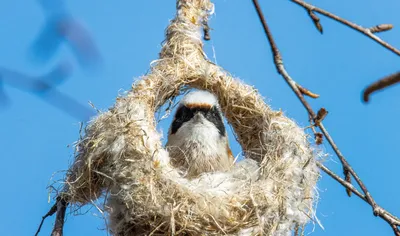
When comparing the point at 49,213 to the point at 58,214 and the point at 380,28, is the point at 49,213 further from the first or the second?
the point at 380,28

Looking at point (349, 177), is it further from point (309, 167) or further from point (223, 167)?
point (223, 167)

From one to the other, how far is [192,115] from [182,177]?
0.55 metres

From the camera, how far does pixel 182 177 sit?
97.0 inches

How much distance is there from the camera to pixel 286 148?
8.39 ft

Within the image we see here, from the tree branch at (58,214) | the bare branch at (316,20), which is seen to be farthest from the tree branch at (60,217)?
the bare branch at (316,20)

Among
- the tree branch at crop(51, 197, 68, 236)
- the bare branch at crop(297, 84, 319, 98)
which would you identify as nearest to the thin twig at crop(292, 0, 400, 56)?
the bare branch at crop(297, 84, 319, 98)

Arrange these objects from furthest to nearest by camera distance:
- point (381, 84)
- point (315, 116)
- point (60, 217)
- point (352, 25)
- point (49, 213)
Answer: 1. point (49, 213)
2. point (60, 217)
3. point (315, 116)
4. point (352, 25)
5. point (381, 84)

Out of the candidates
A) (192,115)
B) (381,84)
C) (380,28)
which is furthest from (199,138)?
(381,84)

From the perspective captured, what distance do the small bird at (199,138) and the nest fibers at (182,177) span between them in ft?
0.26

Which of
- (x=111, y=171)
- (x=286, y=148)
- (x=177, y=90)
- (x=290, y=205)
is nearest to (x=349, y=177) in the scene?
(x=290, y=205)

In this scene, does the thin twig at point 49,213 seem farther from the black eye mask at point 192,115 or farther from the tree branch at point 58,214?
the black eye mask at point 192,115

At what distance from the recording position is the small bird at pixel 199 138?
9.30 feet

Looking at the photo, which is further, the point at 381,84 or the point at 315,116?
the point at 315,116

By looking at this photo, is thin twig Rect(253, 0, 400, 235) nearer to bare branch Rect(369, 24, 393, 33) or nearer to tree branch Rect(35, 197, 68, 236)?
bare branch Rect(369, 24, 393, 33)
